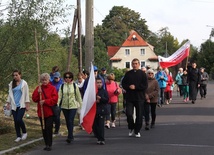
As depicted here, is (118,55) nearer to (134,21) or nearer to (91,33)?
(134,21)

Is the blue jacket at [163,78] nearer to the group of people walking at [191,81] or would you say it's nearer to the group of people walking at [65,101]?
the group of people walking at [191,81]

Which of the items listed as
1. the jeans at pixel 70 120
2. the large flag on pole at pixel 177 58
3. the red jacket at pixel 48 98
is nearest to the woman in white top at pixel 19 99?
the jeans at pixel 70 120

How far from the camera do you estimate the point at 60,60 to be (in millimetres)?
31828

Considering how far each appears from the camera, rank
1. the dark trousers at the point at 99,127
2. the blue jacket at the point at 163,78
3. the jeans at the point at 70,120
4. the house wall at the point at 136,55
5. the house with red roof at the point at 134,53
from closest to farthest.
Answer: the dark trousers at the point at 99,127, the jeans at the point at 70,120, the blue jacket at the point at 163,78, the house with red roof at the point at 134,53, the house wall at the point at 136,55

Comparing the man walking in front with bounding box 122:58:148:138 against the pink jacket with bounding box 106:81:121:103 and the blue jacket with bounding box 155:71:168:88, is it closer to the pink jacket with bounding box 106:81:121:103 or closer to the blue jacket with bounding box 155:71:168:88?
the pink jacket with bounding box 106:81:121:103

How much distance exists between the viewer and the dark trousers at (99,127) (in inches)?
452

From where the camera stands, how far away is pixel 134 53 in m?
108

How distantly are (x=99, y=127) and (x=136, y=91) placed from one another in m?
1.49

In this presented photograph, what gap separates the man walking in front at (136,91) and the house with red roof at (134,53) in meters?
92.5

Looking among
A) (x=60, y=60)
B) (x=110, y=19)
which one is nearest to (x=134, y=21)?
(x=110, y=19)

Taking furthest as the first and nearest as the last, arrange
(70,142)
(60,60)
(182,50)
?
1. (60,60)
2. (182,50)
3. (70,142)

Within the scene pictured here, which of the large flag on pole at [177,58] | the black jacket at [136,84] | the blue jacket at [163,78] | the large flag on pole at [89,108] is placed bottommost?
the large flag on pole at [89,108]

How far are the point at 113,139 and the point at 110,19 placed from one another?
308 feet

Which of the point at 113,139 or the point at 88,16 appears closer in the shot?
the point at 113,139
